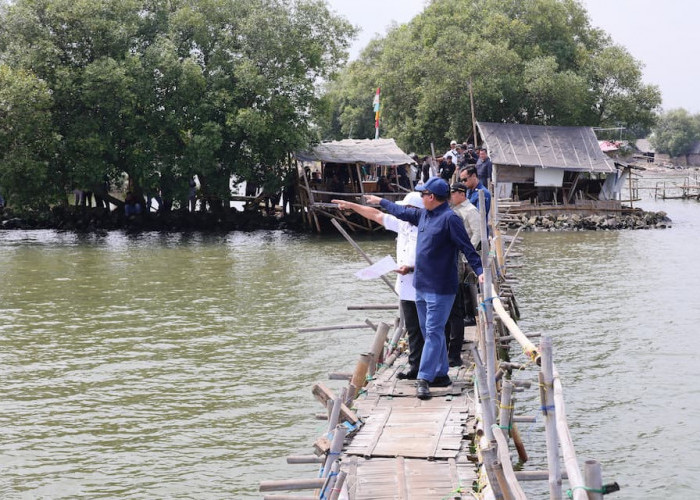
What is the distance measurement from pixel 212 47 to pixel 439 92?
43.7 feet

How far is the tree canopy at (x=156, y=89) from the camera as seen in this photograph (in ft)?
105

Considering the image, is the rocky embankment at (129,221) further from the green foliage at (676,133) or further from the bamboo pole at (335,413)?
the green foliage at (676,133)

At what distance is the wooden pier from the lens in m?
5.61

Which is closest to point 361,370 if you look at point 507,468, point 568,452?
point 507,468

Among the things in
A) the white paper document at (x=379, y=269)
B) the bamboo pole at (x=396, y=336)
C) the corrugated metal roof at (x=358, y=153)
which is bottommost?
the bamboo pole at (x=396, y=336)

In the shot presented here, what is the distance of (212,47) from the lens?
35844 millimetres

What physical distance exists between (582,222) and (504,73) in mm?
9555

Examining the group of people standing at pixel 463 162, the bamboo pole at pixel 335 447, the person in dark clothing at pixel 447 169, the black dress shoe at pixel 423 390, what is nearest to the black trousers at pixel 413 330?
the black dress shoe at pixel 423 390

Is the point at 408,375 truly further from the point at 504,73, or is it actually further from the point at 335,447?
the point at 504,73

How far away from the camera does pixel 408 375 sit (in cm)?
941

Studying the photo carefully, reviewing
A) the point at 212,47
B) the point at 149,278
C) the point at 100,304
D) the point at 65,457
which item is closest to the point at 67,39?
the point at 212,47

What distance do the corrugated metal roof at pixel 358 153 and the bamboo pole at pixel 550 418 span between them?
30449 mm

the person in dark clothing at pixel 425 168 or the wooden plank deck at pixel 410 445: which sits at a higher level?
the person in dark clothing at pixel 425 168

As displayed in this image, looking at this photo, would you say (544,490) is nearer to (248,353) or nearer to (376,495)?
(376,495)
